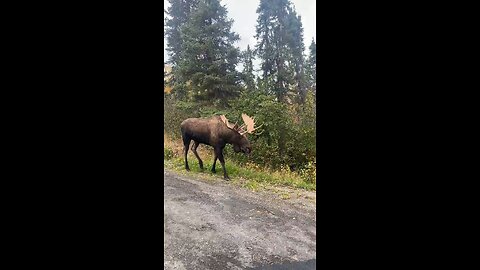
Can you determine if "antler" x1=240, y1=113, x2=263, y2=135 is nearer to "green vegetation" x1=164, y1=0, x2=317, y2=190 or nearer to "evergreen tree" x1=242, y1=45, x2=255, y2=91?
"green vegetation" x1=164, y1=0, x2=317, y2=190

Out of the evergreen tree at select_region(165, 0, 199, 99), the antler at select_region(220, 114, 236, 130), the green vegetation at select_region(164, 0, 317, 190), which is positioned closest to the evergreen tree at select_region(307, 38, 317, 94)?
the green vegetation at select_region(164, 0, 317, 190)

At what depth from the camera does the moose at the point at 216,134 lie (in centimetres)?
321

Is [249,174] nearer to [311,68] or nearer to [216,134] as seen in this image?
[216,134]

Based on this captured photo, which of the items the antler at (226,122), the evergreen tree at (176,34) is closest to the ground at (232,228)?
the antler at (226,122)

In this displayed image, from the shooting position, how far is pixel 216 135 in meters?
3.22

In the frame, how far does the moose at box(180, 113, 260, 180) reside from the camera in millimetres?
3211

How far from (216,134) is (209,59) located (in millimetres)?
672

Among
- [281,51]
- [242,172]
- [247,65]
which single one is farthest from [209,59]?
[242,172]

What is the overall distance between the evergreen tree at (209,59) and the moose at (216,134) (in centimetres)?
21

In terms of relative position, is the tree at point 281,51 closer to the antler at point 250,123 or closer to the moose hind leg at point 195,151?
the antler at point 250,123
